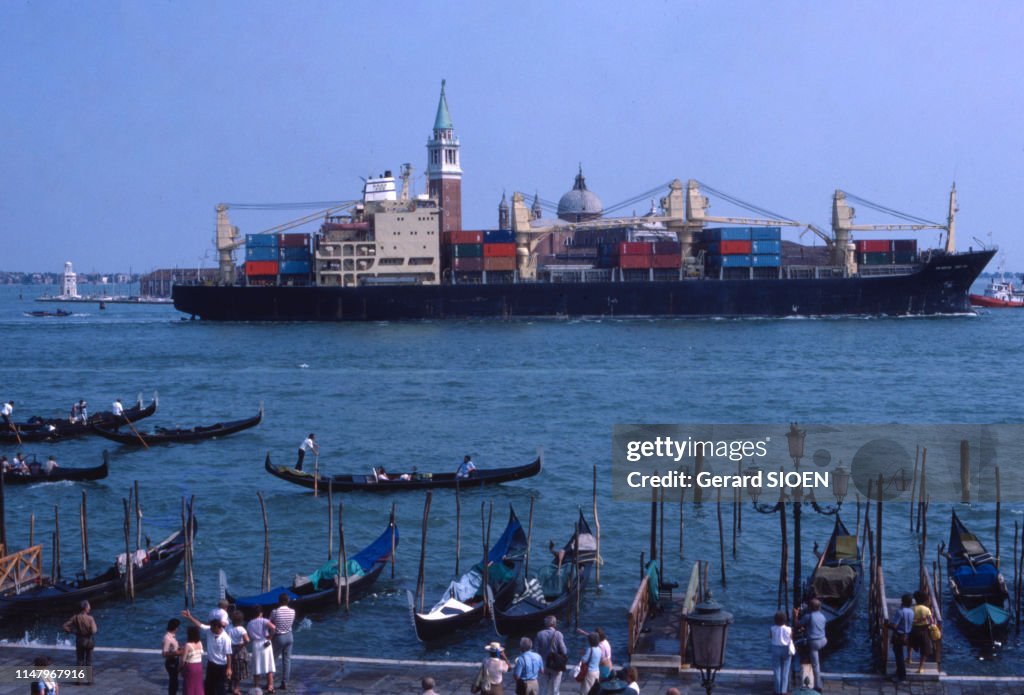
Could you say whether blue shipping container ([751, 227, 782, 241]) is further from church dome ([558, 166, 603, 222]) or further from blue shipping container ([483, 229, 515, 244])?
church dome ([558, 166, 603, 222])

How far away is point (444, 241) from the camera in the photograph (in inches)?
3342

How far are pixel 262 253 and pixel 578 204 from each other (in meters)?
55.1

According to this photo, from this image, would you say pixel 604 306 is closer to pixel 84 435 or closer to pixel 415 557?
pixel 84 435

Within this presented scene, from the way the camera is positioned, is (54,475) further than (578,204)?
No

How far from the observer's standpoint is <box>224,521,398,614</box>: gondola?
16.2 meters

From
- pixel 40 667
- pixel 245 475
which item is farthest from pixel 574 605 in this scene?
pixel 245 475

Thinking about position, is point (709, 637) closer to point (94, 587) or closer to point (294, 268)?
point (94, 587)

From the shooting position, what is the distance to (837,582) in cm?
1677

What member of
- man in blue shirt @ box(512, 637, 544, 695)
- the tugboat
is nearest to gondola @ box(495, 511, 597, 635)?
man in blue shirt @ box(512, 637, 544, 695)

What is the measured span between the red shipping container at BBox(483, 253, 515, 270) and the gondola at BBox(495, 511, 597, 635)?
64417mm

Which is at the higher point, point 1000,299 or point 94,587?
point 1000,299

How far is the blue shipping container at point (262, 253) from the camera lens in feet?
274

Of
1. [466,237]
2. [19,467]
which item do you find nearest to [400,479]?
[19,467]

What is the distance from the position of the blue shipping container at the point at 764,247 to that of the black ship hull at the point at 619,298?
80.1 inches
